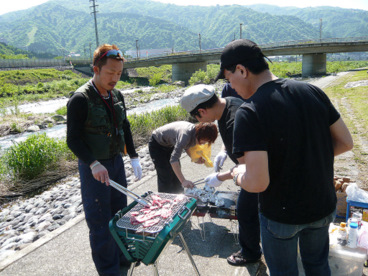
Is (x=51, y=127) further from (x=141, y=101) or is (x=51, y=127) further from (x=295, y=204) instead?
(x=295, y=204)

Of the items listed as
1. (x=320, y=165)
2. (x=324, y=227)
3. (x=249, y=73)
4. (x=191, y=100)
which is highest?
(x=249, y=73)

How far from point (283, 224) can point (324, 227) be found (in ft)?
1.01

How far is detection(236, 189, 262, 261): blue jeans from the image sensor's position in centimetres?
286

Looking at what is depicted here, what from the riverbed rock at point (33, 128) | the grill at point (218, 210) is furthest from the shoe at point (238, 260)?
the riverbed rock at point (33, 128)

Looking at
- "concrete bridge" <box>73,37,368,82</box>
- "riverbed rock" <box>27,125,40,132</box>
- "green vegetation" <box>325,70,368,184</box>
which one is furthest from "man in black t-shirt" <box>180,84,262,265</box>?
"concrete bridge" <box>73,37,368,82</box>

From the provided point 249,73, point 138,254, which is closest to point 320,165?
point 249,73

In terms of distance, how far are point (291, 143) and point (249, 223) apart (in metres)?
1.58

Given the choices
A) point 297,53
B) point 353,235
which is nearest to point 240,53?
point 353,235

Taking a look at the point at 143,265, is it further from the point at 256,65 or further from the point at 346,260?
the point at 256,65

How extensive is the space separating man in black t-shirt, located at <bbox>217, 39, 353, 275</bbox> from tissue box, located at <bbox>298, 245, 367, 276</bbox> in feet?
3.40

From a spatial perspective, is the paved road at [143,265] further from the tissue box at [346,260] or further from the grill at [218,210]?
the tissue box at [346,260]

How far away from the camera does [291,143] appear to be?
61.6 inches

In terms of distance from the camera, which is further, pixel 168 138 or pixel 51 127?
pixel 51 127

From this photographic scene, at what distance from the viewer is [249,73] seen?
5.55 feet
